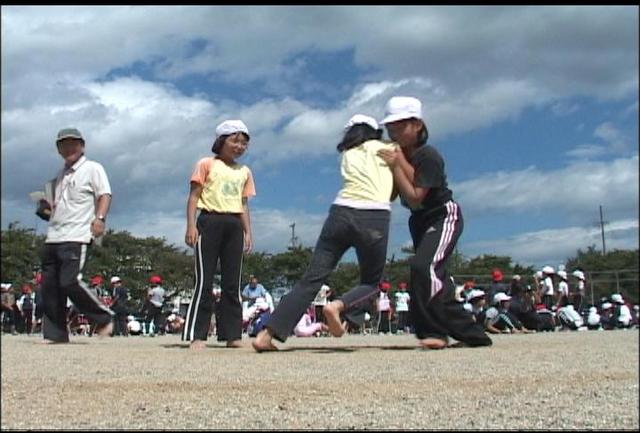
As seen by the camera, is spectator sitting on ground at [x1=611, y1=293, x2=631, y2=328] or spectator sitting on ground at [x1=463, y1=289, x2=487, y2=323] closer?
spectator sitting on ground at [x1=463, y1=289, x2=487, y2=323]

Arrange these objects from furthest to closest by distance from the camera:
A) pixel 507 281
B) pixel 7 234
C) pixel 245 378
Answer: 1. pixel 507 281
2. pixel 7 234
3. pixel 245 378

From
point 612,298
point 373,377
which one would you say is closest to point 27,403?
point 373,377

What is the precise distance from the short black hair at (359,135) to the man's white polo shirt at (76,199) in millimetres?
1802

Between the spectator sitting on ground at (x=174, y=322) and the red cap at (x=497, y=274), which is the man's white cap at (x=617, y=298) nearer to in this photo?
the spectator sitting on ground at (x=174, y=322)

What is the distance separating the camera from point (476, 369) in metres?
3.53

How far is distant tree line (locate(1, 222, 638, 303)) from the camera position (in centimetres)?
380

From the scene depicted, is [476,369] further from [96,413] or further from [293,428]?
[96,413]

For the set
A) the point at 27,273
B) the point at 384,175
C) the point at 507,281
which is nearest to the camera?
the point at 384,175

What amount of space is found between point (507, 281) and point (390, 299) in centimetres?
321

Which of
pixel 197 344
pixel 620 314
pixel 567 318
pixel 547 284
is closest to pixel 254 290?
pixel 197 344

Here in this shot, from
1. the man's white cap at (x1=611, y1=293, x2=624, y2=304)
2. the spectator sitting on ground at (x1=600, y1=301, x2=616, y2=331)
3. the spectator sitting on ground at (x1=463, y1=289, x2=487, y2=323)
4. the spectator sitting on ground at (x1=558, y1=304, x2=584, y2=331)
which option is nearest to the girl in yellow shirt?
the spectator sitting on ground at (x1=463, y1=289, x2=487, y2=323)

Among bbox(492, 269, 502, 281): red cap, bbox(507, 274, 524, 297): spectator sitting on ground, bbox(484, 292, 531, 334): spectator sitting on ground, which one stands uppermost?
bbox(492, 269, 502, 281): red cap

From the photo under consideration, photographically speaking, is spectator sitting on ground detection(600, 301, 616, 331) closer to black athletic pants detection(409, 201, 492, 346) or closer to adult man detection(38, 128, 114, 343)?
black athletic pants detection(409, 201, 492, 346)

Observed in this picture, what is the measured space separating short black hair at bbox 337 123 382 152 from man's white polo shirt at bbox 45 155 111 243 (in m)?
1.80
